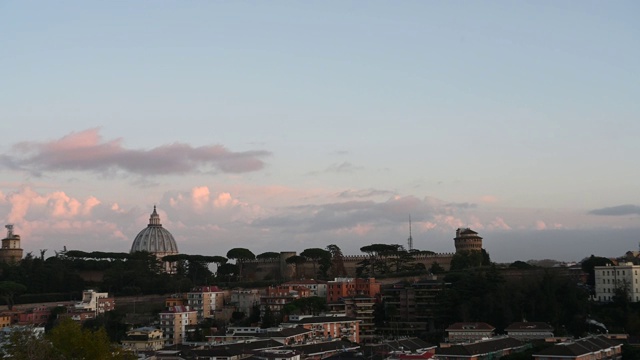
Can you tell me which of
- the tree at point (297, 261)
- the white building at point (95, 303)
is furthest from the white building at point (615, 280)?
the white building at point (95, 303)

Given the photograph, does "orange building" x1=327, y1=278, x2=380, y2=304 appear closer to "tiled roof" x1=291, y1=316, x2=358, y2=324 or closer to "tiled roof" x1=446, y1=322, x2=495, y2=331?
"tiled roof" x1=291, y1=316, x2=358, y2=324

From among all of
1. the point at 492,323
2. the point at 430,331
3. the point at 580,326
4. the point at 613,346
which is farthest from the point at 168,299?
the point at 613,346

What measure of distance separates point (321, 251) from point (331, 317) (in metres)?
17.6

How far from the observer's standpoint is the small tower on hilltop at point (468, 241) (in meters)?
64.7

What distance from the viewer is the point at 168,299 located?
173ft

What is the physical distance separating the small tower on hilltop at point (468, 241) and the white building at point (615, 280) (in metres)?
18.0

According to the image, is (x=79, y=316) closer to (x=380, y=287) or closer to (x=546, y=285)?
(x=380, y=287)

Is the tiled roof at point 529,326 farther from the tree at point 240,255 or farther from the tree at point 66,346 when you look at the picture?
the tree at point 240,255

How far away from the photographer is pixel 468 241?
64.8 meters

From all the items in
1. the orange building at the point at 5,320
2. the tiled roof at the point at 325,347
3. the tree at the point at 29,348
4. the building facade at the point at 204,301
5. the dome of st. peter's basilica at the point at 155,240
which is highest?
the dome of st. peter's basilica at the point at 155,240

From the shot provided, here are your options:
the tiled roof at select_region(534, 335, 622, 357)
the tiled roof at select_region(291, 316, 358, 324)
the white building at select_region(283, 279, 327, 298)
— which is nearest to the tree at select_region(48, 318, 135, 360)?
the tiled roof at select_region(534, 335, 622, 357)

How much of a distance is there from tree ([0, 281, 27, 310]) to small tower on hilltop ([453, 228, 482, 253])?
29.6 metres

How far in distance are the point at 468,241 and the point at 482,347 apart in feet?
96.9

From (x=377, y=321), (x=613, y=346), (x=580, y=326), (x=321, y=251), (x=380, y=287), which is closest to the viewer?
(x=613, y=346)
